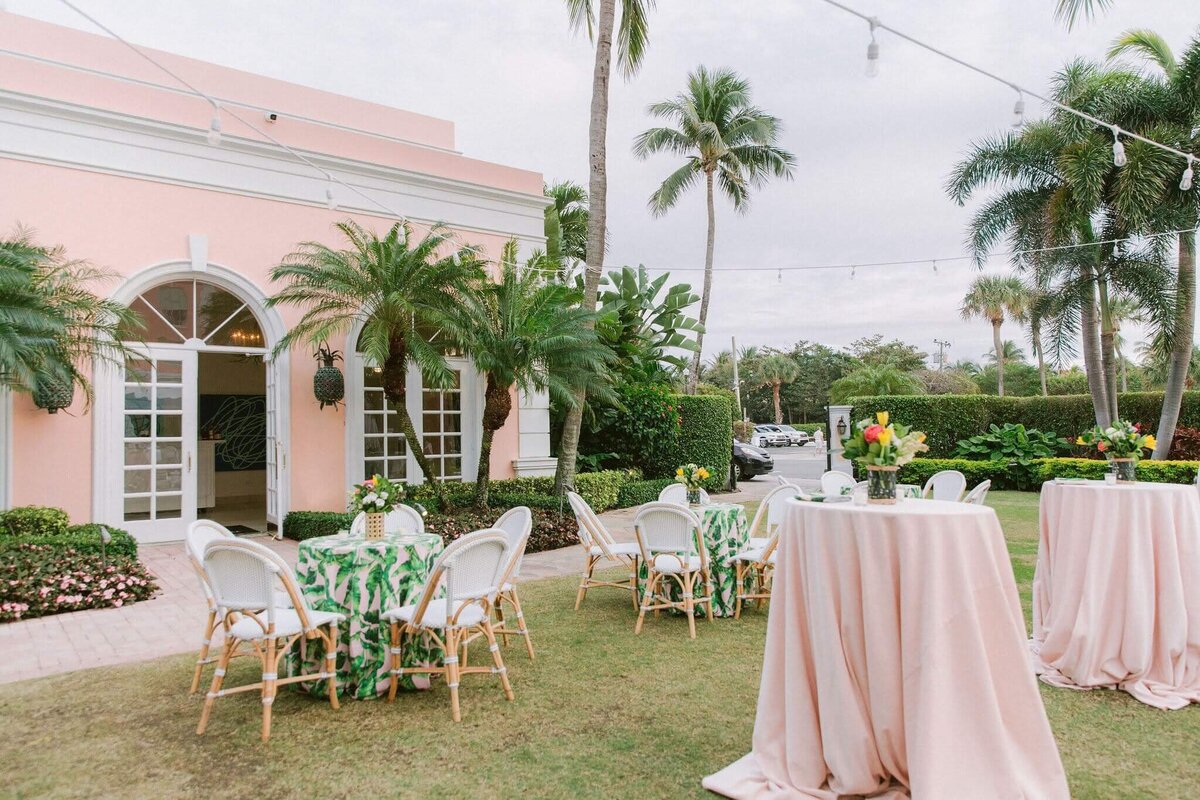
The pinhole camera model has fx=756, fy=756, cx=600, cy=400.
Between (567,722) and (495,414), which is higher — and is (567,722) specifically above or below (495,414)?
below

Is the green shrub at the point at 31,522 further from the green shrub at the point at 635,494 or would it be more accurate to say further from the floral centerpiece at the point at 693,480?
the green shrub at the point at 635,494

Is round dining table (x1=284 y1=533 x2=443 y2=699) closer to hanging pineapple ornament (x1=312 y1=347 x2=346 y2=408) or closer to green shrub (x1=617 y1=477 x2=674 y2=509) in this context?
hanging pineapple ornament (x1=312 y1=347 x2=346 y2=408)

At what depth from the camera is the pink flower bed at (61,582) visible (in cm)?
590

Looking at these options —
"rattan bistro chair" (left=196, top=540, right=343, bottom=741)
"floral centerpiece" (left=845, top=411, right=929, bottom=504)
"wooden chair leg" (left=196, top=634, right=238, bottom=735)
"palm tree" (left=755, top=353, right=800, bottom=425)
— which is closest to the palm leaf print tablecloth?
"floral centerpiece" (left=845, top=411, right=929, bottom=504)

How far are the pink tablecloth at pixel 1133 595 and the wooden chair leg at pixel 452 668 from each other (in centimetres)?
316

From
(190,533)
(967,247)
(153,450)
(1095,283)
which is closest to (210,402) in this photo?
(153,450)

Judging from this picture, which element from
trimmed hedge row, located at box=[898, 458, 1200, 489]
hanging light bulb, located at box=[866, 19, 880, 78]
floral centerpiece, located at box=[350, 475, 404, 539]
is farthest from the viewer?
trimmed hedge row, located at box=[898, 458, 1200, 489]

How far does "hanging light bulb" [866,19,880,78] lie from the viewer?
559cm

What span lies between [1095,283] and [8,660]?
15957 millimetres

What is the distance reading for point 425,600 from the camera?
379 cm

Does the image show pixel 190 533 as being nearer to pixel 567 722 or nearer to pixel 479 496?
pixel 567 722

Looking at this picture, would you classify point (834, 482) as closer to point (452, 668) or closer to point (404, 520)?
point (404, 520)

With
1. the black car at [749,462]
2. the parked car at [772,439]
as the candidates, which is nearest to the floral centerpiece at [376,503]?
the black car at [749,462]

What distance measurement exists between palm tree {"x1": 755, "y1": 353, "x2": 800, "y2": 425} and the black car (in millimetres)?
34374
